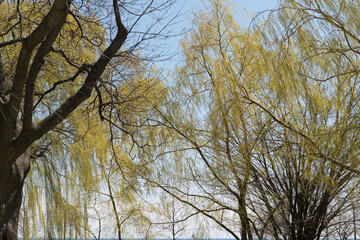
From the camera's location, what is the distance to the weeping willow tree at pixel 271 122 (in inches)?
121

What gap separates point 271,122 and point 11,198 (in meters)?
2.83

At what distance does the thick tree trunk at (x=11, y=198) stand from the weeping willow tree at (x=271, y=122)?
1.57m

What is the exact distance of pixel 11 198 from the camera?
4.43 m

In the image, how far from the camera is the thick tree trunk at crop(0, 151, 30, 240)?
14.3ft

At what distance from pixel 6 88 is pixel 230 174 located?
102 inches

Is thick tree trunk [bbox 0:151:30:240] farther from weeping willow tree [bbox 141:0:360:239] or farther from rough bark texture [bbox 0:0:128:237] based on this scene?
weeping willow tree [bbox 141:0:360:239]

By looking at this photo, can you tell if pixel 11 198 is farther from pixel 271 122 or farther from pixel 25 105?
pixel 271 122

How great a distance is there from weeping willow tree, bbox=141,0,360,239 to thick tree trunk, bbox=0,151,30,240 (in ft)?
5.15

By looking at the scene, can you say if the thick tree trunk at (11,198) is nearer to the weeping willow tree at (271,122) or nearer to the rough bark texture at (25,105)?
the rough bark texture at (25,105)

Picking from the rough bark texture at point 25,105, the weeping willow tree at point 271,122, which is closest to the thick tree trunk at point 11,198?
the rough bark texture at point 25,105

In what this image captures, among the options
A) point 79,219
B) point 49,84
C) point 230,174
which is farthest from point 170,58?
point 79,219

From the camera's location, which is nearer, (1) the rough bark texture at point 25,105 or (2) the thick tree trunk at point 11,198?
(1) the rough bark texture at point 25,105

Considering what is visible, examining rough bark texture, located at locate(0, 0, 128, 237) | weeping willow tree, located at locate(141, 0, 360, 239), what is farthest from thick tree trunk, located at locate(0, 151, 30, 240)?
weeping willow tree, located at locate(141, 0, 360, 239)

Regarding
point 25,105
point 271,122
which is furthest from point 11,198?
point 271,122
